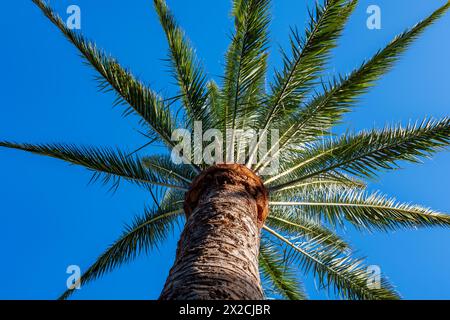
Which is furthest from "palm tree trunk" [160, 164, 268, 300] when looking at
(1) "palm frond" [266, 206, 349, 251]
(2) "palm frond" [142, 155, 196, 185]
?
(1) "palm frond" [266, 206, 349, 251]

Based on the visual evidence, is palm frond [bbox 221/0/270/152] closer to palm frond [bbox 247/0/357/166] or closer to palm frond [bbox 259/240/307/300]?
palm frond [bbox 247/0/357/166]

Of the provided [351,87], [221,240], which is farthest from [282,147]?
[221,240]

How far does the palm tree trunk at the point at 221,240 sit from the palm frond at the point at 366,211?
70.4 inches

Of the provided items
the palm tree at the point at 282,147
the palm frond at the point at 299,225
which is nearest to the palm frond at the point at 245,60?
the palm tree at the point at 282,147

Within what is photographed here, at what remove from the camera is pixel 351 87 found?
6.64 m

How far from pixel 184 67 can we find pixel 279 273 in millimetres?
3960

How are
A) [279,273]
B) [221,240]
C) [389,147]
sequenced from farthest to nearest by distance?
[279,273] → [389,147] → [221,240]

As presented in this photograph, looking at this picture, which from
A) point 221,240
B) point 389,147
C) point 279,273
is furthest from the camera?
point 279,273

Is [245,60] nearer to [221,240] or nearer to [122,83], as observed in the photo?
[122,83]

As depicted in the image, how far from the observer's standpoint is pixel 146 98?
6.82 m
